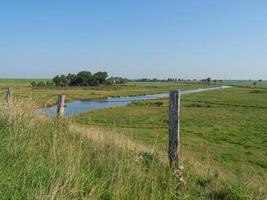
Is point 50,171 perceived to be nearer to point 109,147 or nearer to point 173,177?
point 173,177

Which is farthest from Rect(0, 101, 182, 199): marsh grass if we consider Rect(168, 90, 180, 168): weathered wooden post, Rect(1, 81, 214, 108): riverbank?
Rect(1, 81, 214, 108): riverbank

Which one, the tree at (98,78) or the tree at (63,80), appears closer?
the tree at (63,80)

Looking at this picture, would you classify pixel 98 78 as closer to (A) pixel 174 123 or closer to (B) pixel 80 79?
(B) pixel 80 79

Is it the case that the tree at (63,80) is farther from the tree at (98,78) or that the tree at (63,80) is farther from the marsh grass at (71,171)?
the marsh grass at (71,171)

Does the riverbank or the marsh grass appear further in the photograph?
the riverbank

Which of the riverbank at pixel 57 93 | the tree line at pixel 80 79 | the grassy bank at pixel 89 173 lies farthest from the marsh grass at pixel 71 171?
the tree line at pixel 80 79

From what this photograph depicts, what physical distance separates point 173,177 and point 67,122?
15.2ft

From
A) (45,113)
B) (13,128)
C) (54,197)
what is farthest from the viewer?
(45,113)

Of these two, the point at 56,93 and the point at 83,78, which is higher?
the point at 83,78

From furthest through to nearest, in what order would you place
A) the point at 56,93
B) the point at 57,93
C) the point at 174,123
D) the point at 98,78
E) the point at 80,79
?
the point at 98,78, the point at 80,79, the point at 57,93, the point at 56,93, the point at 174,123

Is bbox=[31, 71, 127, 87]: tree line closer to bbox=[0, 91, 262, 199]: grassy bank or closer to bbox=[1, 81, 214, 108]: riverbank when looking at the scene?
bbox=[1, 81, 214, 108]: riverbank

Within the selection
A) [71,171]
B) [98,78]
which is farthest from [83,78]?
[71,171]

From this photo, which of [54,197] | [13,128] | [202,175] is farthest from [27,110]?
[54,197]

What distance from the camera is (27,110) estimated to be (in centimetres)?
964
